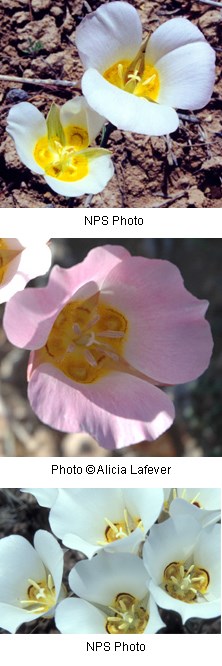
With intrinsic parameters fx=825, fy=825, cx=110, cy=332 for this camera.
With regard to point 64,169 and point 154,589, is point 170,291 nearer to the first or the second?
point 154,589

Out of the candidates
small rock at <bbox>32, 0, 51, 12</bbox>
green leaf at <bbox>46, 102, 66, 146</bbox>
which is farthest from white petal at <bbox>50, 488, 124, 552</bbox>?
small rock at <bbox>32, 0, 51, 12</bbox>

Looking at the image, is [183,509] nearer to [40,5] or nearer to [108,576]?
[108,576]

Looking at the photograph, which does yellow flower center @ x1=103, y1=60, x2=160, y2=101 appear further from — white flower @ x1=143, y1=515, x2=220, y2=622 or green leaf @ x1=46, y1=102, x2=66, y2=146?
white flower @ x1=143, y1=515, x2=220, y2=622

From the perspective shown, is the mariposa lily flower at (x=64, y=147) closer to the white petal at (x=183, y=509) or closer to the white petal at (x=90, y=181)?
the white petal at (x=90, y=181)

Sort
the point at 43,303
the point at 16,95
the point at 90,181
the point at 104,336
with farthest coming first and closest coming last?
the point at 16,95
the point at 90,181
the point at 104,336
the point at 43,303

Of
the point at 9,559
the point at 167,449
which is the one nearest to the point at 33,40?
the point at 167,449

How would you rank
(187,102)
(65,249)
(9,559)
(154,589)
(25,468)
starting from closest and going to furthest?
(154,589) → (9,559) → (25,468) → (187,102) → (65,249)

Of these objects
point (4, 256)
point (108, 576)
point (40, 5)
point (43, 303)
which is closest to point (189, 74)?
point (40, 5)
